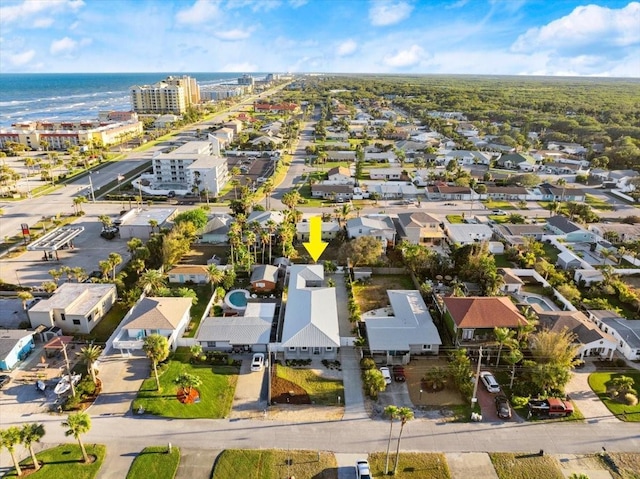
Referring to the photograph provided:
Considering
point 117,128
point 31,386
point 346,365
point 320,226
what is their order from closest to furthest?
point 31,386 → point 346,365 → point 320,226 → point 117,128

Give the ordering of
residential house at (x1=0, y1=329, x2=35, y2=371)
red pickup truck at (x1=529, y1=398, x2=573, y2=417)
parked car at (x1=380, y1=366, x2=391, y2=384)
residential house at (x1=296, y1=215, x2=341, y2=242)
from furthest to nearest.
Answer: residential house at (x1=296, y1=215, x2=341, y2=242), residential house at (x1=0, y1=329, x2=35, y2=371), parked car at (x1=380, y1=366, x2=391, y2=384), red pickup truck at (x1=529, y1=398, x2=573, y2=417)

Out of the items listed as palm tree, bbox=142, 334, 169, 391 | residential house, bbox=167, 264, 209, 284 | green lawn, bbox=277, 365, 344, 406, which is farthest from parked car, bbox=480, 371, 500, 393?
residential house, bbox=167, 264, 209, 284

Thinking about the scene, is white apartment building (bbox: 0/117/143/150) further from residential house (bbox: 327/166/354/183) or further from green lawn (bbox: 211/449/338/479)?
green lawn (bbox: 211/449/338/479)

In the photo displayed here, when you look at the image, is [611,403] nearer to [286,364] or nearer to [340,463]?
[340,463]

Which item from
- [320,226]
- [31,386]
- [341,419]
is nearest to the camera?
[341,419]

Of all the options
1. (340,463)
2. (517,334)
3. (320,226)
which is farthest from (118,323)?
(517,334)

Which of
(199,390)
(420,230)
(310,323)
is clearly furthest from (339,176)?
(199,390)

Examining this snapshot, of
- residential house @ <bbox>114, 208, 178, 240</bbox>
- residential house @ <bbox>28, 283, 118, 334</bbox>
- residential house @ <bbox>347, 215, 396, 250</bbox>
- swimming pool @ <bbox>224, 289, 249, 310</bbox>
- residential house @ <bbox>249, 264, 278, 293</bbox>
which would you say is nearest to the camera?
residential house @ <bbox>28, 283, 118, 334</bbox>
